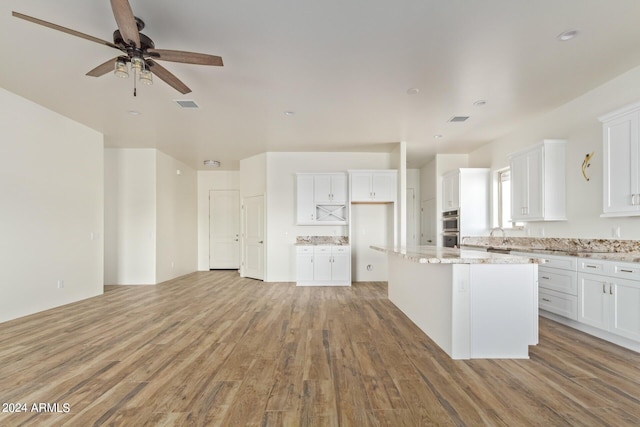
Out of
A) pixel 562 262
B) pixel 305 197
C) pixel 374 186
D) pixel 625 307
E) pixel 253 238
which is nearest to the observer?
pixel 625 307

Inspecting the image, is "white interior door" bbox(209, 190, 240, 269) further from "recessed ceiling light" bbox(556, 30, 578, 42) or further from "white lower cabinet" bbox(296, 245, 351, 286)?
"recessed ceiling light" bbox(556, 30, 578, 42)

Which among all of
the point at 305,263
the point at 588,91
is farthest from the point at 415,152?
the point at 305,263

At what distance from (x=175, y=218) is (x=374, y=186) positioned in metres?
4.85

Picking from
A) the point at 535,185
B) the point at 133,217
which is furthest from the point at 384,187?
the point at 133,217

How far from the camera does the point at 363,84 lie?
3.38 meters

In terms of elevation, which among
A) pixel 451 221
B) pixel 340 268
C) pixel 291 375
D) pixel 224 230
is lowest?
pixel 291 375

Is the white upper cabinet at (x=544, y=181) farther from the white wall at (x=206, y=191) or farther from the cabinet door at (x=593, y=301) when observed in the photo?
the white wall at (x=206, y=191)

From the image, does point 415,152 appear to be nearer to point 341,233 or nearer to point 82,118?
point 341,233

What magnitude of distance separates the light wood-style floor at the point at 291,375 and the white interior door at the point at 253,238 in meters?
2.81

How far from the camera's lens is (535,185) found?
4250 millimetres

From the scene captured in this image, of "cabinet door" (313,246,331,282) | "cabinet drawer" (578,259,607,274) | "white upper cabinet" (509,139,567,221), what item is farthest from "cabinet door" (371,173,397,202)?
"cabinet drawer" (578,259,607,274)

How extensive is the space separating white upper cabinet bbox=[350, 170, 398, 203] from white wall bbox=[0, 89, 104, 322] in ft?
15.9

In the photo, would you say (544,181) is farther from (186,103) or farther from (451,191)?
(186,103)

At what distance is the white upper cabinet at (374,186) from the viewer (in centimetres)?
608
